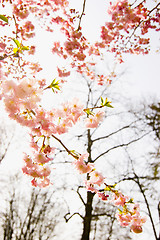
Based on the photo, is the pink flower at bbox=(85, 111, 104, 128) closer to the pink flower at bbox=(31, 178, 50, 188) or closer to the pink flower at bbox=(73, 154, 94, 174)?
the pink flower at bbox=(73, 154, 94, 174)

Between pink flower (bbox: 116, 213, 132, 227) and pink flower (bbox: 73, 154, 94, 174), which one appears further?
pink flower (bbox: 116, 213, 132, 227)

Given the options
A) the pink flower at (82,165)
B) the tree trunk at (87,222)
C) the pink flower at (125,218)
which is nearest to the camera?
the pink flower at (82,165)

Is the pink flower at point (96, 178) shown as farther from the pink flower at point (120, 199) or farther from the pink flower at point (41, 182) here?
the pink flower at point (41, 182)

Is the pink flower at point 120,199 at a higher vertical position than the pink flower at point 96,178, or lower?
lower

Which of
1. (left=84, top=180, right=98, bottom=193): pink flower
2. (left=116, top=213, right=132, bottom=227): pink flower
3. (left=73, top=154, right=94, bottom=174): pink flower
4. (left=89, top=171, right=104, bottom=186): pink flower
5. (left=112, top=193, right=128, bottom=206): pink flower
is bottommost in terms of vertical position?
(left=116, top=213, right=132, bottom=227): pink flower

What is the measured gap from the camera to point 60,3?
18.1ft

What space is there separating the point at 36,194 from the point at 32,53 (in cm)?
1139

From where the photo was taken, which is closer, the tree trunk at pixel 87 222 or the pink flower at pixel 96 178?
the pink flower at pixel 96 178

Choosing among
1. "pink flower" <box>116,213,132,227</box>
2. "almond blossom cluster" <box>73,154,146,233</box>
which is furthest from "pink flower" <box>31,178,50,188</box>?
"pink flower" <box>116,213,132,227</box>

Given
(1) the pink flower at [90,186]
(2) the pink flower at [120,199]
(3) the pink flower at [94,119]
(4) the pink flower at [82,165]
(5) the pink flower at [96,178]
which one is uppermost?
(3) the pink flower at [94,119]

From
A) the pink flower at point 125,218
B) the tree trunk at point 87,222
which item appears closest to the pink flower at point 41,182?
the pink flower at point 125,218

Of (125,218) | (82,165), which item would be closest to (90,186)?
(82,165)

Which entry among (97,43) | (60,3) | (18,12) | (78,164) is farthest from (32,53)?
(78,164)

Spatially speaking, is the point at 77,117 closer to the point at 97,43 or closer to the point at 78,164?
the point at 78,164
